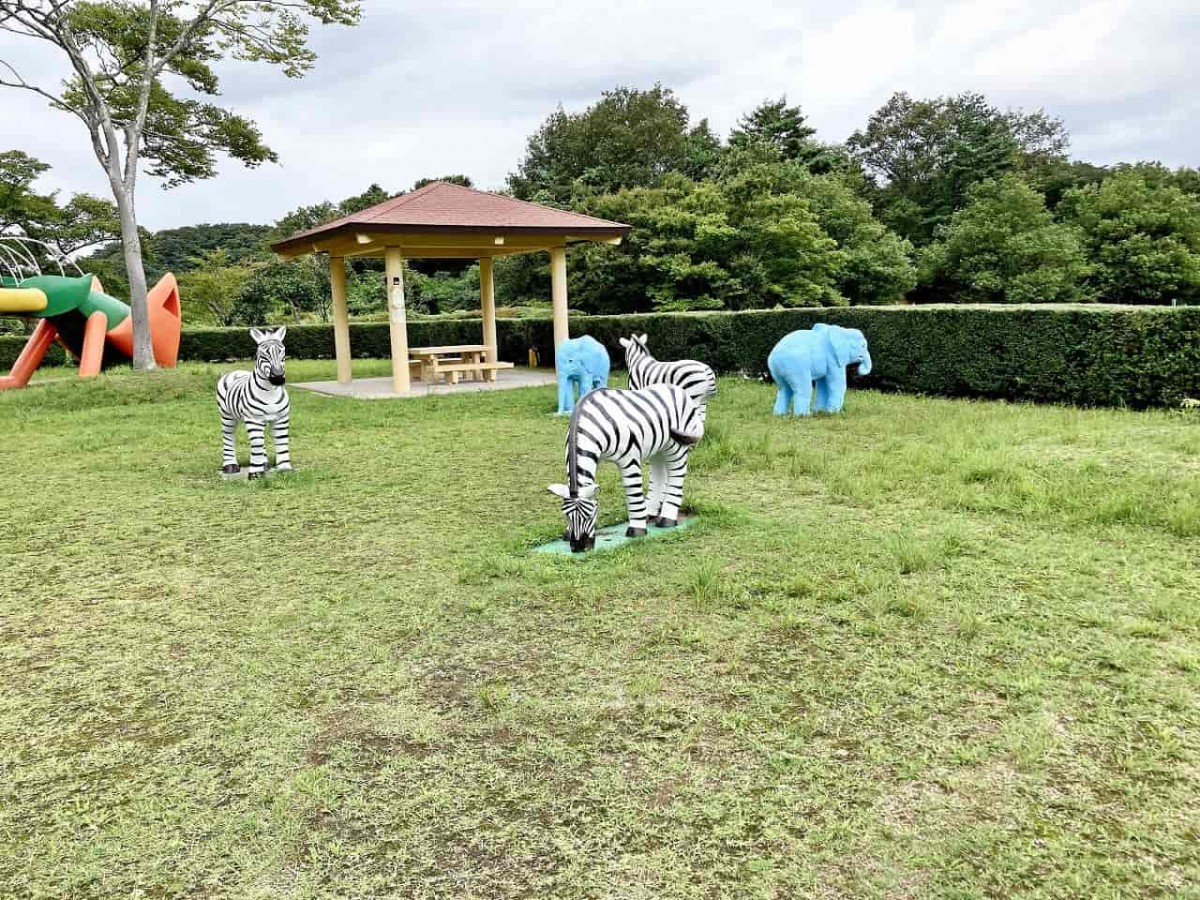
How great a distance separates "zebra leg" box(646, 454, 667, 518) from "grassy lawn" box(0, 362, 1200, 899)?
12.5 inches

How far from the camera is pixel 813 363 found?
31.7 feet

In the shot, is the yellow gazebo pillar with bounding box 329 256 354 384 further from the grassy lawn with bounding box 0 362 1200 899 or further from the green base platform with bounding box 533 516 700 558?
the green base platform with bounding box 533 516 700 558

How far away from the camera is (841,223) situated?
2434 centimetres

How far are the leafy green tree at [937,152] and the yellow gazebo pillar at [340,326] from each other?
23.6 meters

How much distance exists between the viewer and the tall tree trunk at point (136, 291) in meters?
16.2

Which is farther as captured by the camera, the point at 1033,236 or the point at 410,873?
the point at 1033,236

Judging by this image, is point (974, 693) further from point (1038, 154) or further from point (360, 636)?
point (1038, 154)

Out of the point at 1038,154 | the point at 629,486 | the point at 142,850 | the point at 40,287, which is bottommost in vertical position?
the point at 142,850

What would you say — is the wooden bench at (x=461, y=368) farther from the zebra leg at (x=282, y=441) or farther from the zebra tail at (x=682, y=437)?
the zebra tail at (x=682, y=437)

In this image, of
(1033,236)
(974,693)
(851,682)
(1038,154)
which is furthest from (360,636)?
(1038,154)

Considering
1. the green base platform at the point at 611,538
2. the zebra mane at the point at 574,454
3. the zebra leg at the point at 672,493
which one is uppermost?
the zebra mane at the point at 574,454

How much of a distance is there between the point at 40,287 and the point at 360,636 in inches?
618

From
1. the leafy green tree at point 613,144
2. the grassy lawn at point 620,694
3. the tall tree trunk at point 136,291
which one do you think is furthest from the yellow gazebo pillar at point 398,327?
the leafy green tree at point 613,144

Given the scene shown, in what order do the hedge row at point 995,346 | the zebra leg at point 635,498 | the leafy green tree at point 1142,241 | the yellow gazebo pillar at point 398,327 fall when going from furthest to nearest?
the leafy green tree at point 1142,241
the yellow gazebo pillar at point 398,327
the hedge row at point 995,346
the zebra leg at point 635,498
